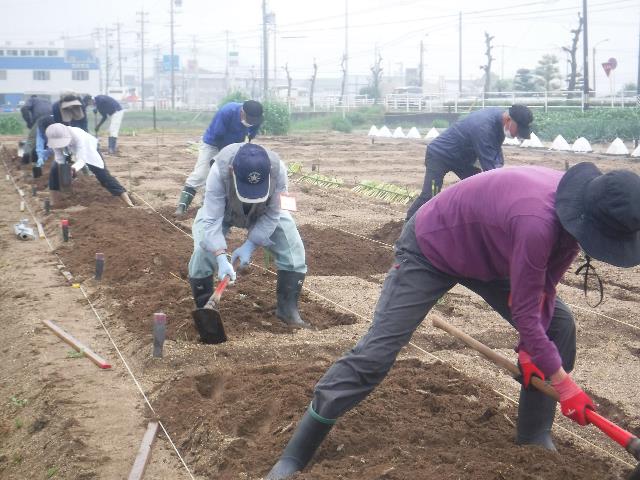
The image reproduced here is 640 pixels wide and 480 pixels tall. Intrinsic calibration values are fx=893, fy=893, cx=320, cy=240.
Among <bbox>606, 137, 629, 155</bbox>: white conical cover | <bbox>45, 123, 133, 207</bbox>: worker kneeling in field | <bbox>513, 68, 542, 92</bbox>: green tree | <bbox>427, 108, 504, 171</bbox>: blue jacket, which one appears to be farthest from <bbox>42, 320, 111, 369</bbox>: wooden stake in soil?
<bbox>513, 68, 542, 92</bbox>: green tree

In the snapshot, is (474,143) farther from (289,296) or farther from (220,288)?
(220,288)

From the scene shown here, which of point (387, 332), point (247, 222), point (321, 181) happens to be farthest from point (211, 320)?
point (321, 181)

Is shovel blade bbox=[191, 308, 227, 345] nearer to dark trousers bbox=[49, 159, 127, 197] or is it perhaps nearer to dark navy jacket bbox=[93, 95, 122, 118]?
dark trousers bbox=[49, 159, 127, 197]

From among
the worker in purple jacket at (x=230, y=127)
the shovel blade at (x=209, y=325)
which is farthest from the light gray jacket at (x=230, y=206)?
the worker in purple jacket at (x=230, y=127)

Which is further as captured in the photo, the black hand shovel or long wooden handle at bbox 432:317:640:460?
the black hand shovel

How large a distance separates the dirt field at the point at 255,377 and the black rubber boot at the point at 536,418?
0.30 feet

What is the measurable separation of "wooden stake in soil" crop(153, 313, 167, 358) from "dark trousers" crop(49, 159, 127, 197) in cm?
716

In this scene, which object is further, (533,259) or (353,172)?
(353,172)

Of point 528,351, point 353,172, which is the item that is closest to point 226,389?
point 528,351

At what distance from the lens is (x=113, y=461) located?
4559 mm

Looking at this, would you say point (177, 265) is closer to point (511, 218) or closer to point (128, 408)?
point (128, 408)

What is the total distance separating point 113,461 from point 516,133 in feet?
15.1

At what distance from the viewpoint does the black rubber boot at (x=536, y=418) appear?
13.8ft

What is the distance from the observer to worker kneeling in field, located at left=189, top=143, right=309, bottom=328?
5715mm
